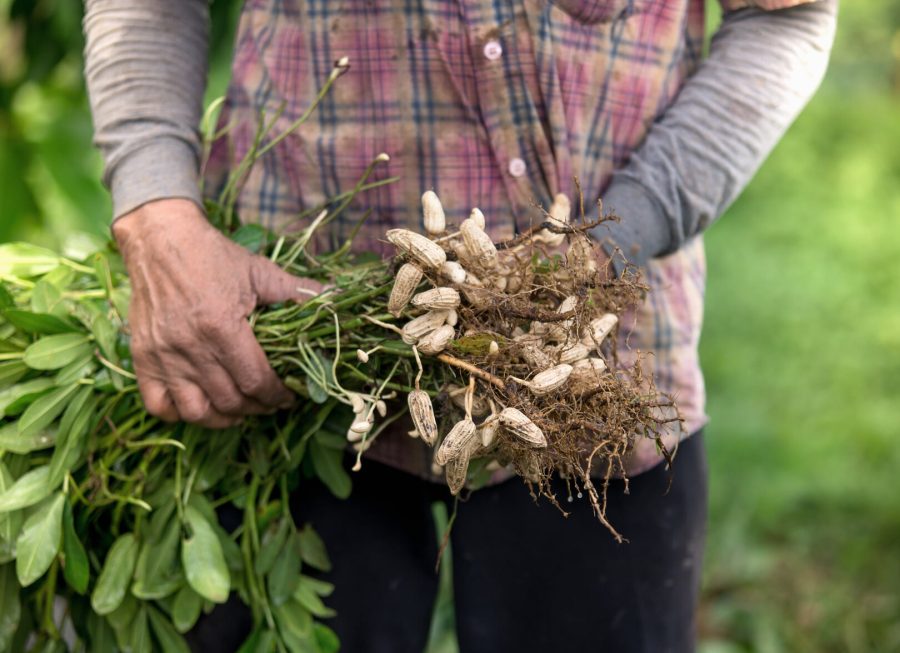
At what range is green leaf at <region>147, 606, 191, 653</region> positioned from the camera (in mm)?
1209

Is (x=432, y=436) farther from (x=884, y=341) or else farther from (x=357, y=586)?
(x=884, y=341)

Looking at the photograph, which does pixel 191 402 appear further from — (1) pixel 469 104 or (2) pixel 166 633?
(1) pixel 469 104

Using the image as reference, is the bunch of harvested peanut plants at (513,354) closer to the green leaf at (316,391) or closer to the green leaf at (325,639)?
the green leaf at (316,391)

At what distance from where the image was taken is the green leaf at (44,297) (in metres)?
1.14

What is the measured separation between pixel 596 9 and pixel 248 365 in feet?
1.75

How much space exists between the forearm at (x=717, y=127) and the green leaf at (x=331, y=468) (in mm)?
409

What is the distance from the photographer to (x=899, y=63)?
6707 mm

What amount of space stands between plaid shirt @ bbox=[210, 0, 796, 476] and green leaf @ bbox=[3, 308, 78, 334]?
25cm

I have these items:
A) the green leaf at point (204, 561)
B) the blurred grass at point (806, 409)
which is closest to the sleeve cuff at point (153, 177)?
the green leaf at point (204, 561)

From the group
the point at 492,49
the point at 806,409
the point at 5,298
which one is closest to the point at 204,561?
the point at 5,298

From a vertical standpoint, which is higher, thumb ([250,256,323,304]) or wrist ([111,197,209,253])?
wrist ([111,197,209,253])

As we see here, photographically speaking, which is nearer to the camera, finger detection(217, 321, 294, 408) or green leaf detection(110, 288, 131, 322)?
finger detection(217, 321, 294, 408)

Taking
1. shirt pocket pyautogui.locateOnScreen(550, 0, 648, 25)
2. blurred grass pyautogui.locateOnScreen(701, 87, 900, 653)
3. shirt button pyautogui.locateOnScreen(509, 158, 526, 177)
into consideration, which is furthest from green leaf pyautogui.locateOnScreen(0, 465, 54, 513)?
blurred grass pyautogui.locateOnScreen(701, 87, 900, 653)

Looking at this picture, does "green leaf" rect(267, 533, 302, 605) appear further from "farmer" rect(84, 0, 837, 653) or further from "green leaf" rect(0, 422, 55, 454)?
"green leaf" rect(0, 422, 55, 454)
